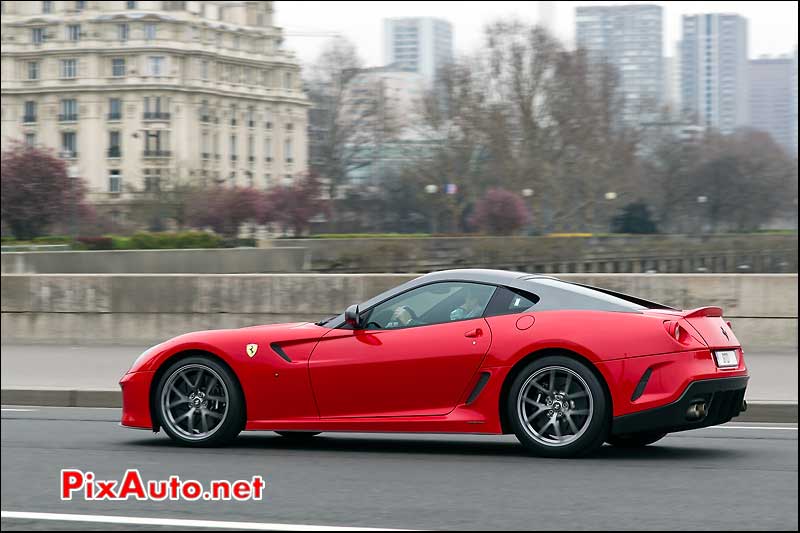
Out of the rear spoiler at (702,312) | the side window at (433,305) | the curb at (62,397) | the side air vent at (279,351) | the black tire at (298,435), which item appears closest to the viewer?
the rear spoiler at (702,312)

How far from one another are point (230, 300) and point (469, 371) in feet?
30.4

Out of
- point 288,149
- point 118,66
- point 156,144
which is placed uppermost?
point 118,66

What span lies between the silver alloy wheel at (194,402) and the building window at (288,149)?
12573 centimetres

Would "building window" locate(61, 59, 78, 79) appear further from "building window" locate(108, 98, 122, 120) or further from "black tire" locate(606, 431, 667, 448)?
"black tire" locate(606, 431, 667, 448)

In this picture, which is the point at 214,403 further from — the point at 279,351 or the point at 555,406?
the point at 555,406

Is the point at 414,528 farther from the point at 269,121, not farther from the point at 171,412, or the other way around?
the point at 269,121

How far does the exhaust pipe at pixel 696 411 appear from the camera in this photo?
798 cm

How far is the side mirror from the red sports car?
12 mm

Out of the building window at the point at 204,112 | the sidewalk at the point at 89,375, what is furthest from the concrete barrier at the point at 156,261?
the building window at the point at 204,112

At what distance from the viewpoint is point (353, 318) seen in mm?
8594

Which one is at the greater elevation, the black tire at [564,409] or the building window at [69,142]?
the building window at [69,142]

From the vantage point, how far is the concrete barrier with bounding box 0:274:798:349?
52.5ft

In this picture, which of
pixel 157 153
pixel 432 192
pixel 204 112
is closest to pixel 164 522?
pixel 432 192

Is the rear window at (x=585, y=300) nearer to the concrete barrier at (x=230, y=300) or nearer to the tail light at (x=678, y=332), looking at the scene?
the tail light at (x=678, y=332)
